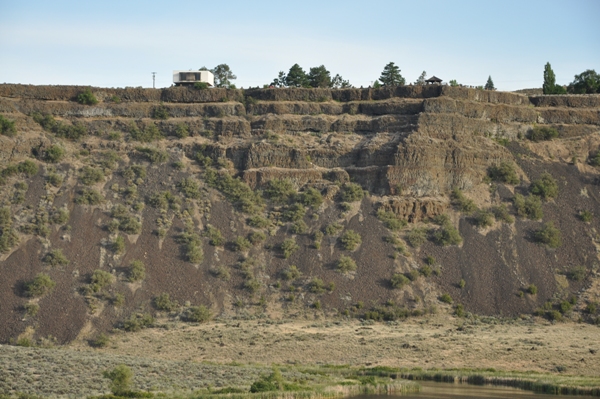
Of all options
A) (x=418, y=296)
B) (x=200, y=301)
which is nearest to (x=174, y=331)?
(x=200, y=301)

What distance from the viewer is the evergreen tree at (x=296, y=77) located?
299 feet

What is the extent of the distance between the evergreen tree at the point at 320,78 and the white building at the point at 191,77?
8880mm

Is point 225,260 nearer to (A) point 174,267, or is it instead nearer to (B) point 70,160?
(A) point 174,267

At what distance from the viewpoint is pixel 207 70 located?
306ft

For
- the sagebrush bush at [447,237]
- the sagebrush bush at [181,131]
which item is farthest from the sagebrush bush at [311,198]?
the sagebrush bush at [181,131]

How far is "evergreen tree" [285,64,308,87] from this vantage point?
9125 cm

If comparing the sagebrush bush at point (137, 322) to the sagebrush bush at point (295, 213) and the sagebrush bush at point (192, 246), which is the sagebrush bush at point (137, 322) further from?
the sagebrush bush at point (295, 213)

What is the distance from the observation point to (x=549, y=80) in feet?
312

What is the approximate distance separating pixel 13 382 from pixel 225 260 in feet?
77.5

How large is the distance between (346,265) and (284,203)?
8364mm

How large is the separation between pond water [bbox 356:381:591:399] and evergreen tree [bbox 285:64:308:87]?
137 ft

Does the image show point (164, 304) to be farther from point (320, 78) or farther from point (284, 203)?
point (320, 78)

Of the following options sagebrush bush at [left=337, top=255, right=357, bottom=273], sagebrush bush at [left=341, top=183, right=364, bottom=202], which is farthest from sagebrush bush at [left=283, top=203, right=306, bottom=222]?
sagebrush bush at [left=337, top=255, right=357, bottom=273]

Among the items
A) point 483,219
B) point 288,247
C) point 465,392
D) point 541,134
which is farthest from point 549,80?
point 465,392
